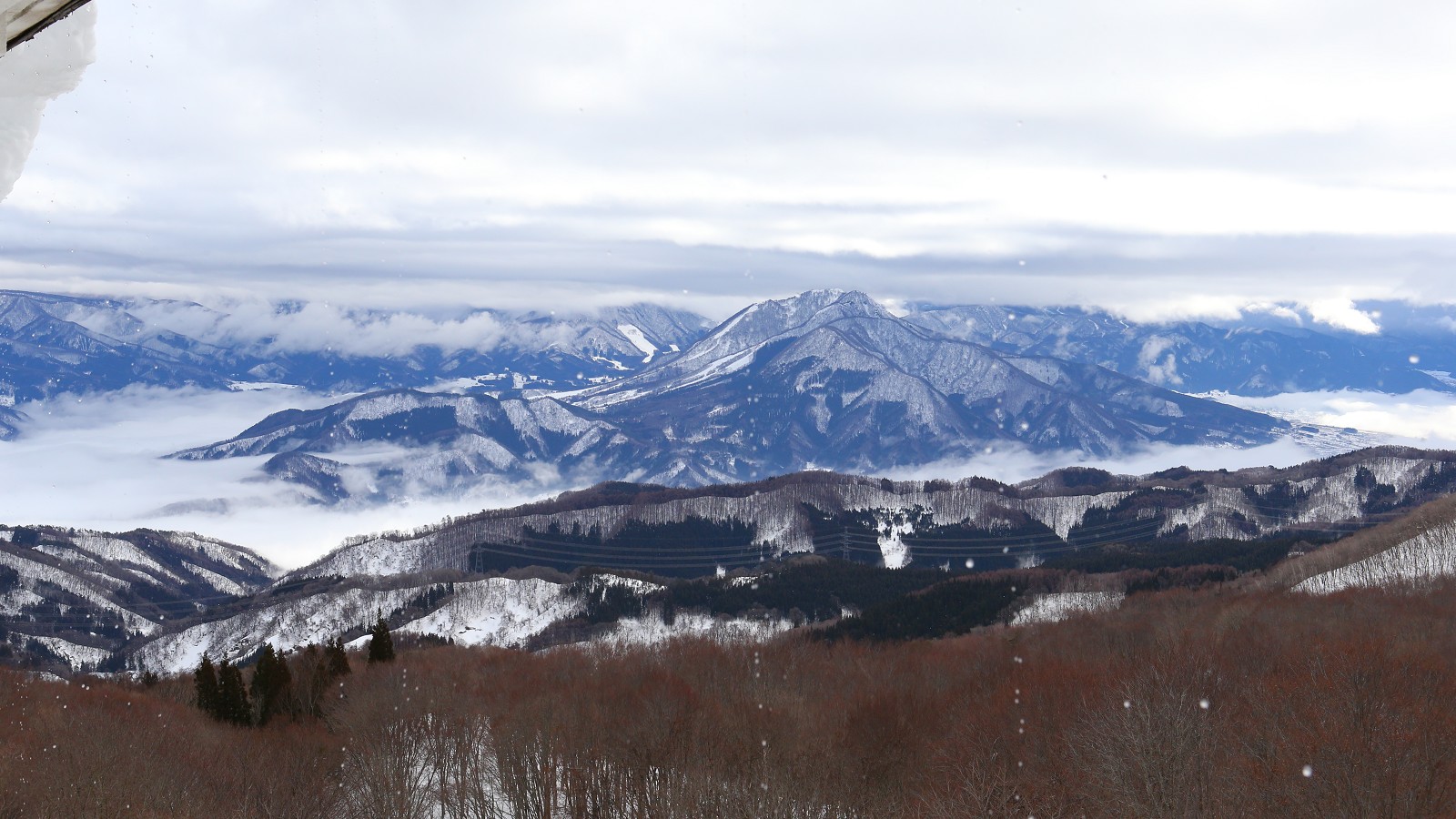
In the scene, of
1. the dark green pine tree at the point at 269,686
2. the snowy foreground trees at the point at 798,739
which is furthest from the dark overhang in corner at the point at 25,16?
the dark green pine tree at the point at 269,686

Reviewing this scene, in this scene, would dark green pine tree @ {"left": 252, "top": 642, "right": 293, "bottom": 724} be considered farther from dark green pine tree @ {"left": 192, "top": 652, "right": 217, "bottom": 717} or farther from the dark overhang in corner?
the dark overhang in corner

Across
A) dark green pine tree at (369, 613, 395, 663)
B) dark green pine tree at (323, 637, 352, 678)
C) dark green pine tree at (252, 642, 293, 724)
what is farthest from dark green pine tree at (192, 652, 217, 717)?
dark green pine tree at (369, 613, 395, 663)

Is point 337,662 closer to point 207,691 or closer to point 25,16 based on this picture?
point 207,691

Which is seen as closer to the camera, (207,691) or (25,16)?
(25,16)

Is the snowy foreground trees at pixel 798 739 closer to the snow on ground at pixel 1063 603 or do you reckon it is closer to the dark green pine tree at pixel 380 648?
the dark green pine tree at pixel 380 648

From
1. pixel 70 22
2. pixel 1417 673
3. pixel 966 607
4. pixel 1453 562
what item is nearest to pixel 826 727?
pixel 1417 673

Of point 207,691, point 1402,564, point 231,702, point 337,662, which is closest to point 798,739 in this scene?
point 337,662
